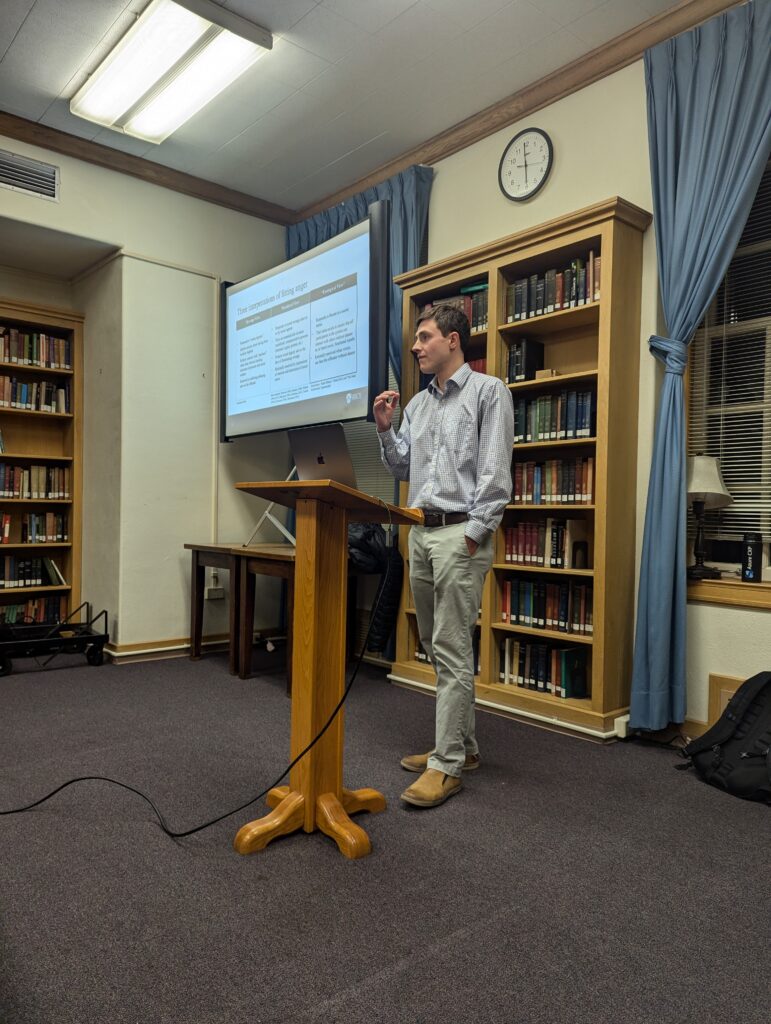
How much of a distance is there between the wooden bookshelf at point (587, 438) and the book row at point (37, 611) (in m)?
2.50

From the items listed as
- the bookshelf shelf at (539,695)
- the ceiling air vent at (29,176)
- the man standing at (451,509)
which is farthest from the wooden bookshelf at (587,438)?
the ceiling air vent at (29,176)

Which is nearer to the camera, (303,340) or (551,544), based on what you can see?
(551,544)

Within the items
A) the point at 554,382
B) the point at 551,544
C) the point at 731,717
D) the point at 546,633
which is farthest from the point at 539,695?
the point at 554,382

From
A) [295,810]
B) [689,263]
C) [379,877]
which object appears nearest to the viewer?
[379,877]

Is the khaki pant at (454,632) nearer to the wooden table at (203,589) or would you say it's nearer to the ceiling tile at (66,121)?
the wooden table at (203,589)

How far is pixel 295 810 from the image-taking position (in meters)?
1.84

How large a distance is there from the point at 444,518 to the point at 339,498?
53 centimetres

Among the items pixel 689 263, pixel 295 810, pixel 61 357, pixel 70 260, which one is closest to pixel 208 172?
pixel 70 260

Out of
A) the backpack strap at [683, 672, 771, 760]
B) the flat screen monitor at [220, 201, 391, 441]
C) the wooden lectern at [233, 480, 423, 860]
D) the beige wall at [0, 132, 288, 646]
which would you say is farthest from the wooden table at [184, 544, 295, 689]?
the backpack strap at [683, 672, 771, 760]

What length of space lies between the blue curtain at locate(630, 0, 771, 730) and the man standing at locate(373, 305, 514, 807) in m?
0.78

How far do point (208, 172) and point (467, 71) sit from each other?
5.78 feet

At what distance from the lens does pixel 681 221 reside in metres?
2.69

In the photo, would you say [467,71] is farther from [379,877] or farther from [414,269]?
[379,877]

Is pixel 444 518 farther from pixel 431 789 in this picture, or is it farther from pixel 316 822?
pixel 316 822
